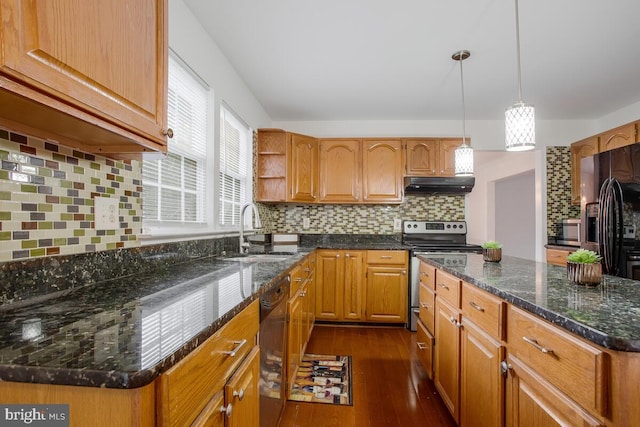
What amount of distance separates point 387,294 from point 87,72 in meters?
3.21

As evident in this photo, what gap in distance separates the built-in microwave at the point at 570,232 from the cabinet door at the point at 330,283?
96.6 inches

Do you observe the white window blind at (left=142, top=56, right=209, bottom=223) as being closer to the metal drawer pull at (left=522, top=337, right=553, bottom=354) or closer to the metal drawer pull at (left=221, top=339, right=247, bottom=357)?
the metal drawer pull at (left=221, top=339, right=247, bottom=357)

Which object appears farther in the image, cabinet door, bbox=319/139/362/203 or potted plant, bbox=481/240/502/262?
cabinet door, bbox=319/139/362/203

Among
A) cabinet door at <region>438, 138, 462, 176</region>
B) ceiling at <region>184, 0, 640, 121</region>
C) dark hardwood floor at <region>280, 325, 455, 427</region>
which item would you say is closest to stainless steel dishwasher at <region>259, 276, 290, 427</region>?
dark hardwood floor at <region>280, 325, 455, 427</region>

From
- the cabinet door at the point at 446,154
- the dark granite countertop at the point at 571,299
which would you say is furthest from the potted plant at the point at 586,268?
the cabinet door at the point at 446,154

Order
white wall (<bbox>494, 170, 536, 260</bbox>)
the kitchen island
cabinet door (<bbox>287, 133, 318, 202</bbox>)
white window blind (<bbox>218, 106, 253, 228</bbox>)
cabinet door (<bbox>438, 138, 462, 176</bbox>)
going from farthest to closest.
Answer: white wall (<bbox>494, 170, 536, 260</bbox>)
cabinet door (<bbox>438, 138, 462, 176</bbox>)
cabinet door (<bbox>287, 133, 318, 202</bbox>)
white window blind (<bbox>218, 106, 253, 228</bbox>)
the kitchen island

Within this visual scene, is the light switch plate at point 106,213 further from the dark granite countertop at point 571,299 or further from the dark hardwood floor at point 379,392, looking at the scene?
the dark granite countertop at point 571,299

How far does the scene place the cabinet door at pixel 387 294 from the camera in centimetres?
343

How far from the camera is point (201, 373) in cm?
73

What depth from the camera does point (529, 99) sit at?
3.27m

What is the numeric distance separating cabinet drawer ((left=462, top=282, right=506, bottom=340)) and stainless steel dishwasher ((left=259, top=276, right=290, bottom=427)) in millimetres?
918

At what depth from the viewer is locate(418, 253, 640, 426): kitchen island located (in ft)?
2.39

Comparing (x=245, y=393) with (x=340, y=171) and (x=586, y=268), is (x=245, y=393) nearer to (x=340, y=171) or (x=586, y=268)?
(x=586, y=268)

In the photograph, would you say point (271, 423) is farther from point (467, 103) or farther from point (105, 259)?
point (467, 103)
